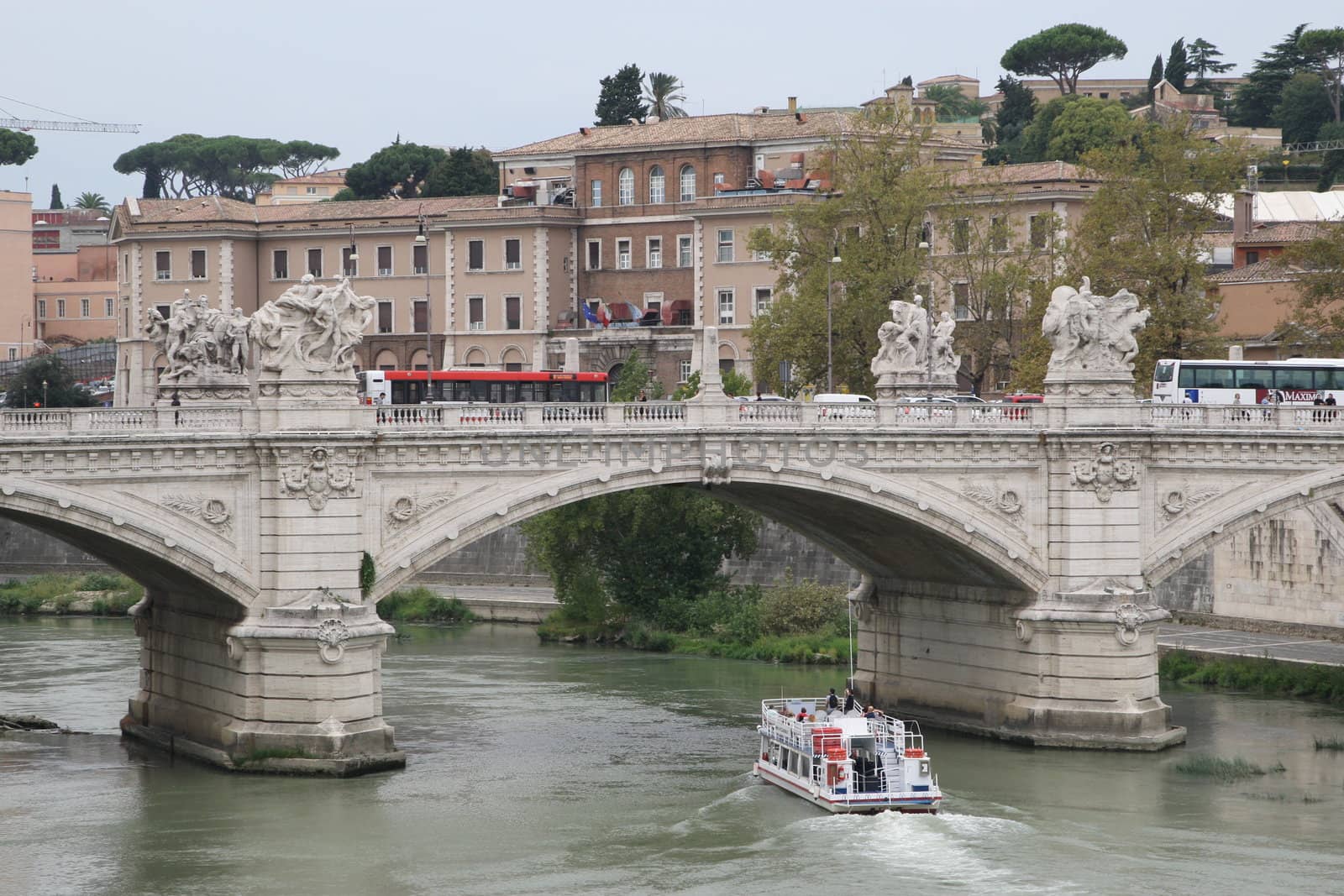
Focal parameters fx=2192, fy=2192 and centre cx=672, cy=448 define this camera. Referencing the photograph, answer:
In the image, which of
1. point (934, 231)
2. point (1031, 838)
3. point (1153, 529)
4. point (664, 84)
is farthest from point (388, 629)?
point (664, 84)

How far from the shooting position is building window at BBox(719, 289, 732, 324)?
2552 inches

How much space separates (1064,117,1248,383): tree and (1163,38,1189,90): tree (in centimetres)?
5501

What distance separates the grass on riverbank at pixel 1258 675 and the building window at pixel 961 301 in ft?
43.9

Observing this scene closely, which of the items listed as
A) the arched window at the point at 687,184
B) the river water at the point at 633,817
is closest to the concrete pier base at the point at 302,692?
the river water at the point at 633,817

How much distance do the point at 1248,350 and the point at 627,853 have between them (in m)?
31.8

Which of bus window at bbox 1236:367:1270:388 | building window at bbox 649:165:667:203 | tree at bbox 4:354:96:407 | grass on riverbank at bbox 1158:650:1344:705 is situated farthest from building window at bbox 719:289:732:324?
bus window at bbox 1236:367:1270:388

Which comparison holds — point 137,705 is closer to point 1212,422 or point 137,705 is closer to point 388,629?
point 388,629

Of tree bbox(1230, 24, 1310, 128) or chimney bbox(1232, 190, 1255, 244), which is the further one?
tree bbox(1230, 24, 1310, 128)

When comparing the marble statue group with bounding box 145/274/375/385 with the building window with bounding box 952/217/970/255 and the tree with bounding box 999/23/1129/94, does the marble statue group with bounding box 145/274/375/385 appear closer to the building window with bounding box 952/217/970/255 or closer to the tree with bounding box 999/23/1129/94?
the building window with bounding box 952/217/970/255

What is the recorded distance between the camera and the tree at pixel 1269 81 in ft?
311

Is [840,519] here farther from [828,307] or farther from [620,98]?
[620,98]

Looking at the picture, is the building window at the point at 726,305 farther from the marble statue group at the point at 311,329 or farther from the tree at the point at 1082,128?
the marble statue group at the point at 311,329

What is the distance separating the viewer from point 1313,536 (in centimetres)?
4384

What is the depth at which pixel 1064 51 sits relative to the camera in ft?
340
